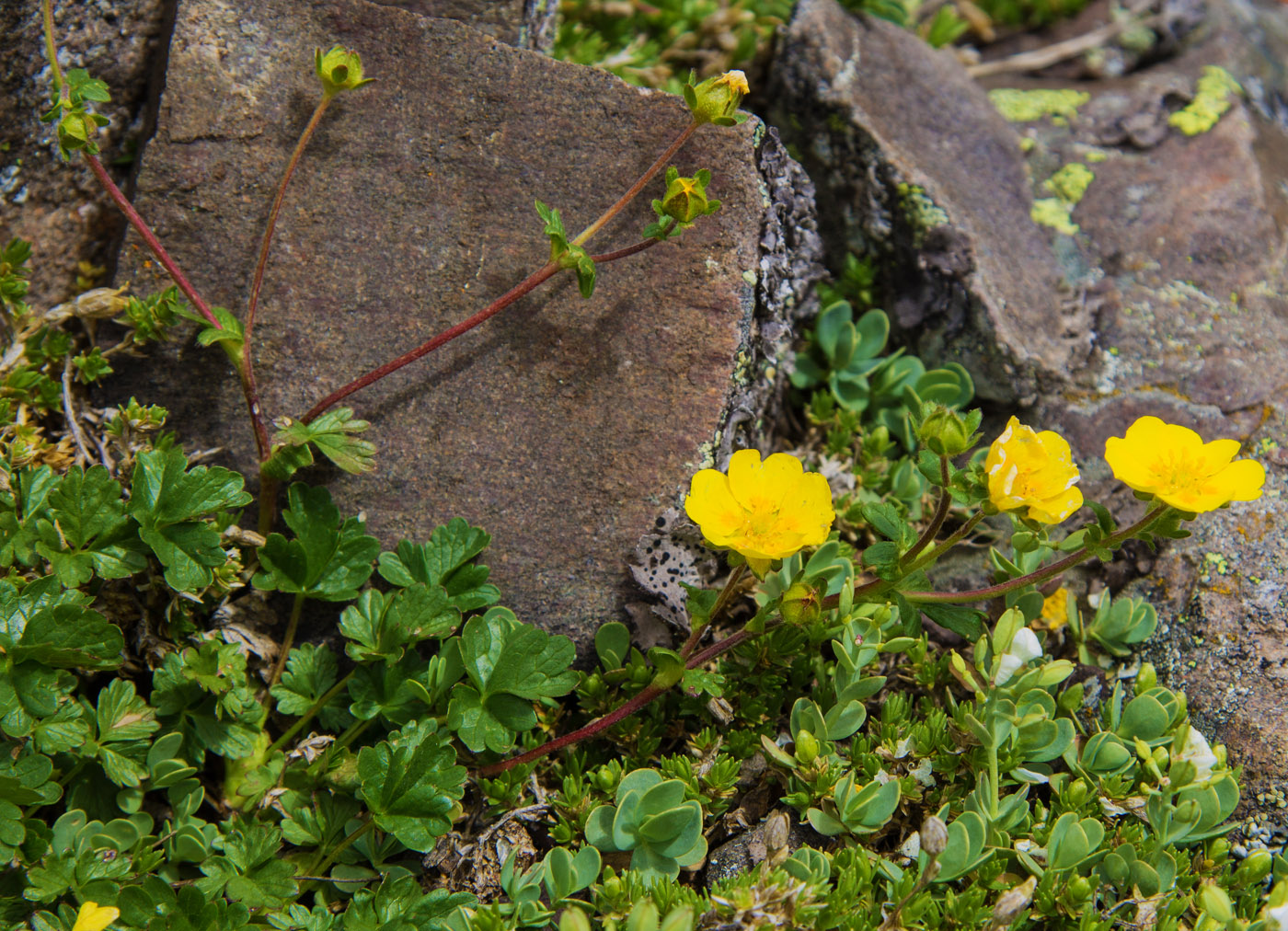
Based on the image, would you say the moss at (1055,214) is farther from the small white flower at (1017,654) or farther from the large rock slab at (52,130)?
the large rock slab at (52,130)

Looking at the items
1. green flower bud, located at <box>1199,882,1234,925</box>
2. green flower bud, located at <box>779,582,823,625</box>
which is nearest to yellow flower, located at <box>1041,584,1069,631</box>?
green flower bud, located at <box>1199,882,1234,925</box>

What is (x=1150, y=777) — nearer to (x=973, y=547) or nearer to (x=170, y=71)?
(x=973, y=547)

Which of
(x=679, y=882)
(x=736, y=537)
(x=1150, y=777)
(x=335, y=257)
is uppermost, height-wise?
(x=335, y=257)

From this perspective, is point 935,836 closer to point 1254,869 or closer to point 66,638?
point 1254,869

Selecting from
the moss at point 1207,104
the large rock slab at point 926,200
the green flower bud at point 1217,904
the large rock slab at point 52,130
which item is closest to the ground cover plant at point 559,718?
the green flower bud at point 1217,904

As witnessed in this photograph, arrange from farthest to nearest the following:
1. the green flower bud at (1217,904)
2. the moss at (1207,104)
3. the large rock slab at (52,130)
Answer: the moss at (1207,104) → the large rock slab at (52,130) → the green flower bud at (1217,904)

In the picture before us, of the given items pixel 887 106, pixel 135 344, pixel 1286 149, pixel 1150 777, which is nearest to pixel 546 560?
pixel 135 344
